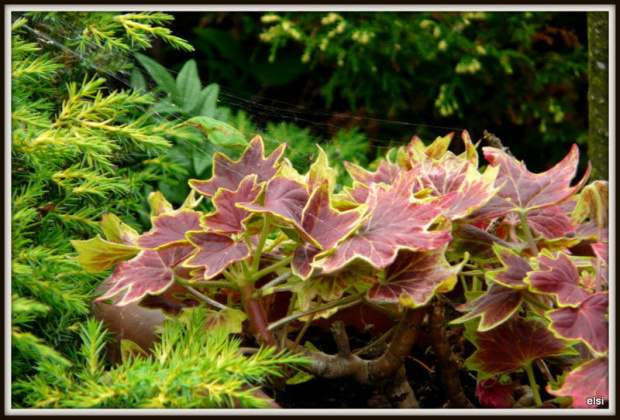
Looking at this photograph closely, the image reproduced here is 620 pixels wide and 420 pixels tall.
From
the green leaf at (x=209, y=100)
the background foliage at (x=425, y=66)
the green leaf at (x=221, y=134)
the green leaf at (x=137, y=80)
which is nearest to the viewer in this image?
the green leaf at (x=221, y=134)

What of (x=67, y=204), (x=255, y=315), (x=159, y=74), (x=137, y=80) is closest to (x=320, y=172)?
(x=255, y=315)

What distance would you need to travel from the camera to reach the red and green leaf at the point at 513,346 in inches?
27.2

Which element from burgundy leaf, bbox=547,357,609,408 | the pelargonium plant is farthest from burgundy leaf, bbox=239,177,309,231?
burgundy leaf, bbox=547,357,609,408

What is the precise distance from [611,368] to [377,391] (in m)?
0.30

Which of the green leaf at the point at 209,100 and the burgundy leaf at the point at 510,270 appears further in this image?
the green leaf at the point at 209,100

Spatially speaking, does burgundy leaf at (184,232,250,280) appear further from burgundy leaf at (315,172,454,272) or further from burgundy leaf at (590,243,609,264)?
A: burgundy leaf at (590,243,609,264)

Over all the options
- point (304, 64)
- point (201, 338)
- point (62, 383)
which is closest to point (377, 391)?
point (201, 338)

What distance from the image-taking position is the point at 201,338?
26.6 inches

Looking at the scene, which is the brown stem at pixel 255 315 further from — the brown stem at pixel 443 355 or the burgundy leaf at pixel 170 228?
the brown stem at pixel 443 355

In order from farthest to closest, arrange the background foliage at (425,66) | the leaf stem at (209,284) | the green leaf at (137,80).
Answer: the background foliage at (425,66) < the green leaf at (137,80) < the leaf stem at (209,284)

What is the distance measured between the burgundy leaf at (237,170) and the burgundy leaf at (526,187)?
24 cm

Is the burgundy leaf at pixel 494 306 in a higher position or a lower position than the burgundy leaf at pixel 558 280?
lower

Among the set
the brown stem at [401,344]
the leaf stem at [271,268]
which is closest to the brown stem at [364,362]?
the brown stem at [401,344]

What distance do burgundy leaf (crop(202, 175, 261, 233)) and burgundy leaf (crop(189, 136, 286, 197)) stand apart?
6 cm
